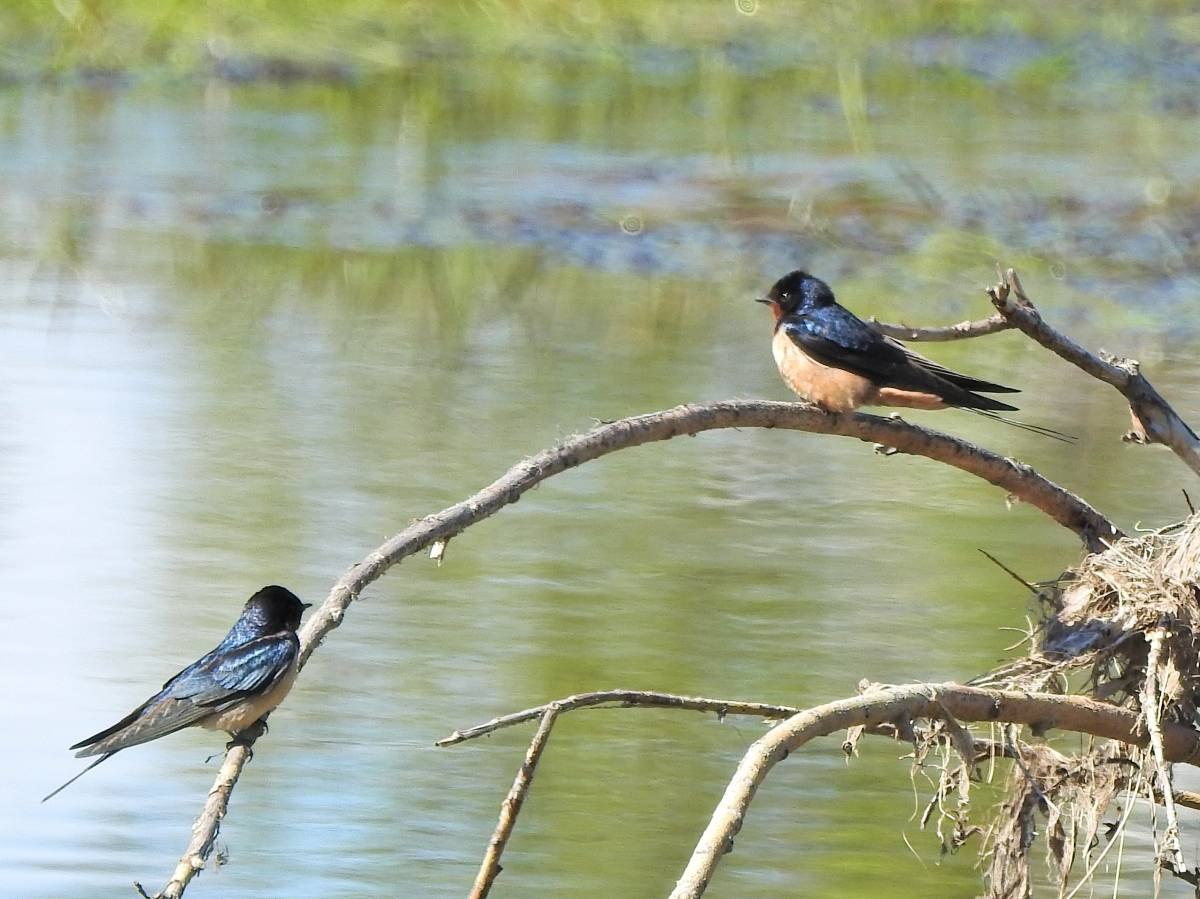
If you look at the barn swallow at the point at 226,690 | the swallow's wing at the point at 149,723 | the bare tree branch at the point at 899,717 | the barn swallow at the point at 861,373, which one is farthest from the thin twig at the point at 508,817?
the barn swallow at the point at 861,373

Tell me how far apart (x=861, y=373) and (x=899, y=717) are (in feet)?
3.68

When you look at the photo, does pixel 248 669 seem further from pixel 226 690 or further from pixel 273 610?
pixel 273 610

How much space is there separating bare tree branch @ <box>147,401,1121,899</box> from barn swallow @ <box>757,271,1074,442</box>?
25 cm

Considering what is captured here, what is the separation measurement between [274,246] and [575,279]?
1.51 m

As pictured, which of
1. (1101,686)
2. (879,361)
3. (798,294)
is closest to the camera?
(1101,686)

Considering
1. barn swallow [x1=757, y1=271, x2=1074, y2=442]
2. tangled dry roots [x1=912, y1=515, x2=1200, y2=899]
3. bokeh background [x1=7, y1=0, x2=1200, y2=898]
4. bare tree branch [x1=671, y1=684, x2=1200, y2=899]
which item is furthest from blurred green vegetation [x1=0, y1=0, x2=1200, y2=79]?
bare tree branch [x1=671, y1=684, x2=1200, y2=899]

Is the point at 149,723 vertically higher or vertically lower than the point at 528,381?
lower

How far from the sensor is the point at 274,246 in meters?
11.2

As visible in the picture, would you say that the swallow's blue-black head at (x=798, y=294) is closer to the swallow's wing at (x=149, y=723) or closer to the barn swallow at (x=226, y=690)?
the barn swallow at (x=226, y=690)

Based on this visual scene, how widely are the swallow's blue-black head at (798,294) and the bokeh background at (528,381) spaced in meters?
1.07

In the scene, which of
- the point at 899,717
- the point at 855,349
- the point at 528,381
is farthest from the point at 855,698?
the point at 528,381

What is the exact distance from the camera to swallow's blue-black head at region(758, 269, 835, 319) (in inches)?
203

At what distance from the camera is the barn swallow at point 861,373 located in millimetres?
4652

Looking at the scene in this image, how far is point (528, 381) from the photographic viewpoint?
29.0 feet
